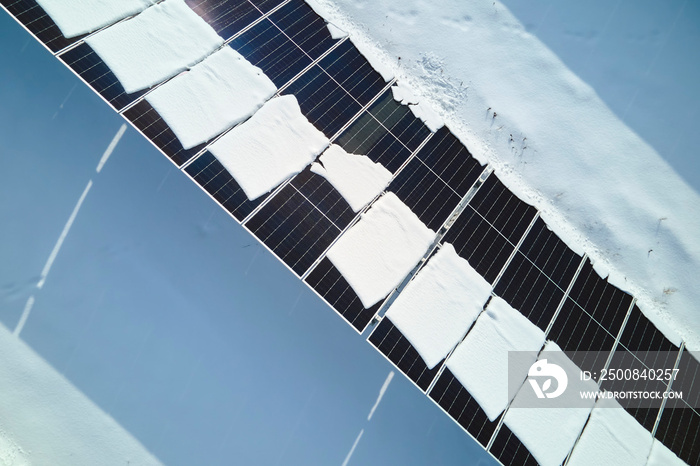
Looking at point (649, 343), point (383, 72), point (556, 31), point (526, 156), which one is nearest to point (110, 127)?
point (383, 72)

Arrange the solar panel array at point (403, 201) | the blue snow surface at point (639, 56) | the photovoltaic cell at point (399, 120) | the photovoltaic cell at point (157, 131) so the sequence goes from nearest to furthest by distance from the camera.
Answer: the photovoltaic cell at point (157, 131) < the solar panel array at point (403, 201) < the photovoltaic cell at point (399, 120) < the blue snow surface at point (639, 56)

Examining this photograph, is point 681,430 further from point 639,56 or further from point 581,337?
point 639,56

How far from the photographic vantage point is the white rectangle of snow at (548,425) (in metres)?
8.77

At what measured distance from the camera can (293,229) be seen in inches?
348

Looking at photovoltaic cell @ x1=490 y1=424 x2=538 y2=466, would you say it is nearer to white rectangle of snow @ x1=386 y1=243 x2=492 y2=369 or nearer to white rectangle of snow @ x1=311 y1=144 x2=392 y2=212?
white rectangle of snow @ x1=386 y1=243 x2=492 y2=369

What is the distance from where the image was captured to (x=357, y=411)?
Result: 34.7 feet

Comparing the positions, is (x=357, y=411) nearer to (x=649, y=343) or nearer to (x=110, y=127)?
(x=649, y=343)

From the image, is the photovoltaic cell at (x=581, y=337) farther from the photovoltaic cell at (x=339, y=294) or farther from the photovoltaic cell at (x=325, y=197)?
the photovoltaic cell at (x=325, y=197)

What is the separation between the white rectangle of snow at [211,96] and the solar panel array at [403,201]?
0.71 feet

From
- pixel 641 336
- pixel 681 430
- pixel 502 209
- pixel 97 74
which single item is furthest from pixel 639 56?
pixel 97 74

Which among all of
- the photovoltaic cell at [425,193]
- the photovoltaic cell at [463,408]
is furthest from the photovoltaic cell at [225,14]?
the photovoltaic cell at [463,408]

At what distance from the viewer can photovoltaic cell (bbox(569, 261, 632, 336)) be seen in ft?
31.9

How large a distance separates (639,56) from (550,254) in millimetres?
7660

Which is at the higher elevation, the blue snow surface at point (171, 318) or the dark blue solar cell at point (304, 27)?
the dark blue solar cell at point (304, 27)
